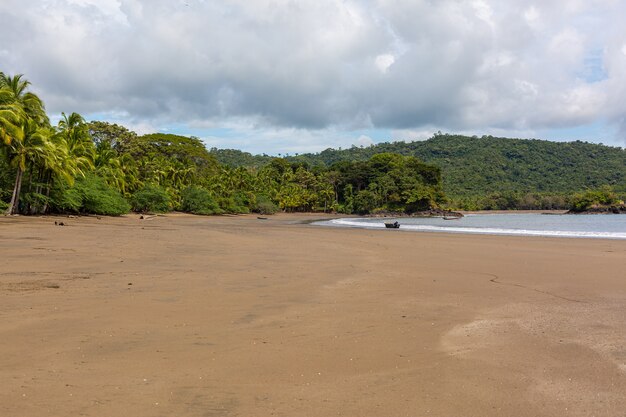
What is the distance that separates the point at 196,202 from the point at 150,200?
31.4ft

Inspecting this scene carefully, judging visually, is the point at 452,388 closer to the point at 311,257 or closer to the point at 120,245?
the point at 311,257

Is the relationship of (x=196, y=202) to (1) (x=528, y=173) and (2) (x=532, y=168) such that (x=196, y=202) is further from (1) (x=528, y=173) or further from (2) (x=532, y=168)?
(2) (x=532, y=168)

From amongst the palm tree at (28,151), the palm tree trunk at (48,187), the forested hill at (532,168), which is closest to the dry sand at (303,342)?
the palm tree at (28,151)

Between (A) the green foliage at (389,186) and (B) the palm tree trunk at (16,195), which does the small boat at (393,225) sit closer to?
(B) the palm tree trunk at (16,195)

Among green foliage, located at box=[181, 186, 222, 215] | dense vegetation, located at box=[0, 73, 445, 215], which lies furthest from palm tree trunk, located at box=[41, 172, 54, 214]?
green foliage, located at box=[181, 186, 222, 215]

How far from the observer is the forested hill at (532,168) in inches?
6324

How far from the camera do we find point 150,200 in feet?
A: 196

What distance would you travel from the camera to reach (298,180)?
114000mm

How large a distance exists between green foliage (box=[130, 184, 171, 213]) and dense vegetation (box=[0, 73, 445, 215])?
13cm

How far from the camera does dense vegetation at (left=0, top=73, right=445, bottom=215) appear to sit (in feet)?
116

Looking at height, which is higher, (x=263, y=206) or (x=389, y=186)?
(x=389, y=186)

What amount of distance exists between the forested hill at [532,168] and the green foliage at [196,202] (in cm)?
10225

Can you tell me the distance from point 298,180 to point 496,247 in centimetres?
9313

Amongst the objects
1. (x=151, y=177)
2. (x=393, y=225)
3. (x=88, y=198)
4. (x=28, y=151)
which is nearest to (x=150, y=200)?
(x=151, y=177)
